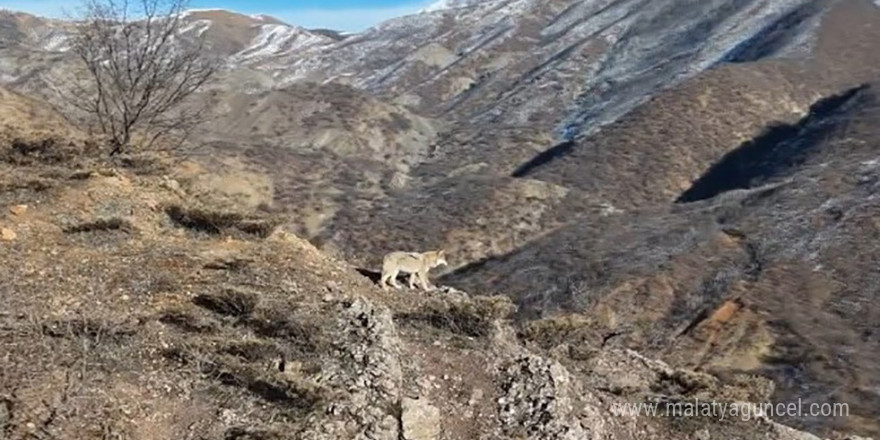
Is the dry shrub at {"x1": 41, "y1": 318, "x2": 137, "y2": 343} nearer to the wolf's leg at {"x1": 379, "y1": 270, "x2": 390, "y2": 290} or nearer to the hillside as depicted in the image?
the hillside

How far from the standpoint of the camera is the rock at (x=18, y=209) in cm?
1305

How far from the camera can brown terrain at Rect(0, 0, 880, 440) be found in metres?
10.1

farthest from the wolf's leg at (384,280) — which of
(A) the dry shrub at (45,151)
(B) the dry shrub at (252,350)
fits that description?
(A) the dry shrub at (45,151)

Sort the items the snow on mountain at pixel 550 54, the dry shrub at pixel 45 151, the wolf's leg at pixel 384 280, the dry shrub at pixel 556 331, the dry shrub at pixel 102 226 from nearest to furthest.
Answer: the dry shrub at pixel 102 226 → the wolf's leg at pixel 384 280 → the dry shrub at pixel 556 331 → the dry shrub at pixel 45 151 → the snow on mountain at pixel 550 54

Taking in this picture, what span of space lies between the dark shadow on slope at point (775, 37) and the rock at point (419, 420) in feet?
290

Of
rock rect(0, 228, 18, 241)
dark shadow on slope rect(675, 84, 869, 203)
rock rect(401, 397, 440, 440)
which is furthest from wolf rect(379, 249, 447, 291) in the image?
dark shadow on slope rect(675, 84, 869, 203)

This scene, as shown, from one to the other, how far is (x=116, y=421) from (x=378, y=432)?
110 inches

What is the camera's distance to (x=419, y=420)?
10367 millimetres

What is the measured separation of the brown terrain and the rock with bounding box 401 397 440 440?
3 cm

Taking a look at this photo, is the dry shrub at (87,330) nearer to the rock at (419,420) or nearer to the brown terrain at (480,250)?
the brown terrain at (480,250)

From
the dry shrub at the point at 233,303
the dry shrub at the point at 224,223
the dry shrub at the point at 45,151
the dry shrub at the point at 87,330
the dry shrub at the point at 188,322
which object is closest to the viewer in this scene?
the dry shrub at the point at 87,330

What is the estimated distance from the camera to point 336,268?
13.7 meters

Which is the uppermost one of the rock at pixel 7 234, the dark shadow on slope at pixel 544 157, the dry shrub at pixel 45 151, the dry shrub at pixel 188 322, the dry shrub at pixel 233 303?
the dry shrub at pixel 45 151

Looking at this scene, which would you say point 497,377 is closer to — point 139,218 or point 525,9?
point 139,218
